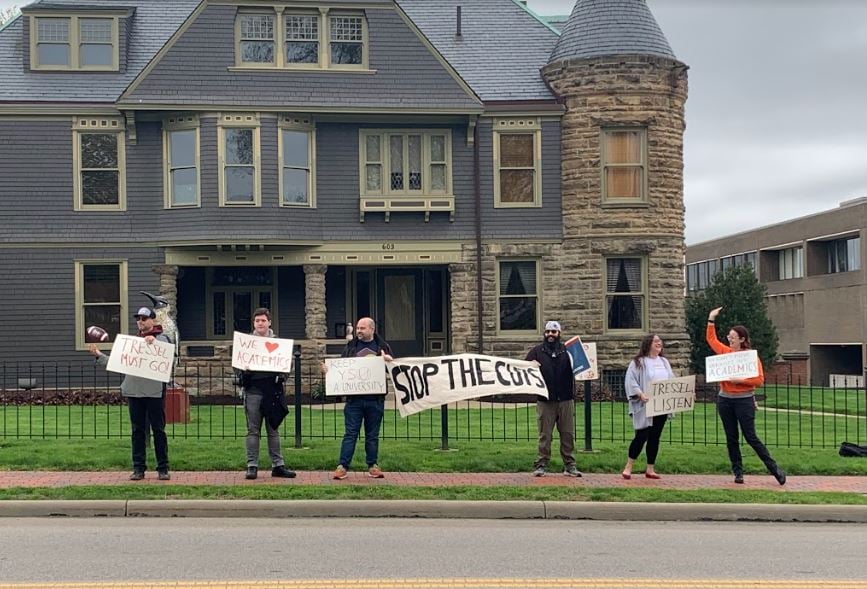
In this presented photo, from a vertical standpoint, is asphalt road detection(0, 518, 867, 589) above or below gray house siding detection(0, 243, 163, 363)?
below

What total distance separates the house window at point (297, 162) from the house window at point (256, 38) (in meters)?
1.67

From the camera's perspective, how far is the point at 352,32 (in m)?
23.6

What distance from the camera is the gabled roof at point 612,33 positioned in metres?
23.6

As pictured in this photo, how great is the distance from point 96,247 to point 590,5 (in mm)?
13471

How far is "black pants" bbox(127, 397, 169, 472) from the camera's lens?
11016 mm

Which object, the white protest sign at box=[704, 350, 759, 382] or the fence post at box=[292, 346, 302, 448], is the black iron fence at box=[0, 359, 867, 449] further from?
the white protest sign at box=[704, 350, 759, 382]

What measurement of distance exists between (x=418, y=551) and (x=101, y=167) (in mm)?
17729

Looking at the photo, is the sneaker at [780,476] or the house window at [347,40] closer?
the sneaker at [780,476]

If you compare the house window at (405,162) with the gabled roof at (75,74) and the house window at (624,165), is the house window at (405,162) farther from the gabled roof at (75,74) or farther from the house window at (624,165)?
the gabled roof at (75,74)

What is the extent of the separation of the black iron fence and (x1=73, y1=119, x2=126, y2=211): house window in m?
3.90

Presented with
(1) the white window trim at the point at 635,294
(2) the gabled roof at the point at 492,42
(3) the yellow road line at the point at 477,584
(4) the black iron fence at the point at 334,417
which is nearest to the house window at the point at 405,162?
(2) the gabled roof at the point at 492,42

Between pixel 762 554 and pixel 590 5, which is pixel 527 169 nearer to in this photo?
pixel 590 5

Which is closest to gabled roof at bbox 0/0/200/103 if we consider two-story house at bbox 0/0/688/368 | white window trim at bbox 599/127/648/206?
two-story house at bbox 0/0/688/368

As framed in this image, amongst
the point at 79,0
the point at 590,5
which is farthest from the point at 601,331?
the point at 79,0
